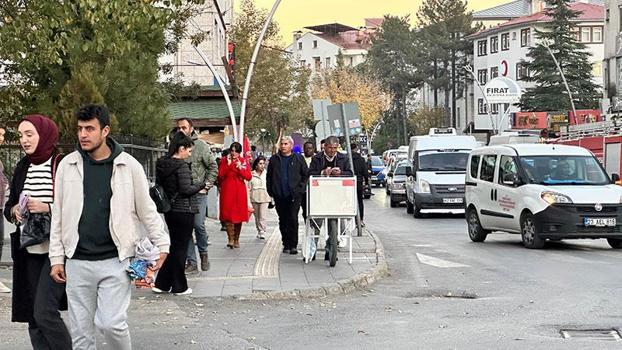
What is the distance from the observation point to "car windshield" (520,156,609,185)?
19656 millimetres

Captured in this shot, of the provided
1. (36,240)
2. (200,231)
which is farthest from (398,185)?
(36,240)

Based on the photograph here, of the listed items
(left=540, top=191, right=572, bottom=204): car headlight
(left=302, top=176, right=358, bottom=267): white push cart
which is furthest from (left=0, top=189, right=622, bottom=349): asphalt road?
(left=540, top=191, right=572, bottom=204): car headlight

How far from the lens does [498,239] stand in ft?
73.3

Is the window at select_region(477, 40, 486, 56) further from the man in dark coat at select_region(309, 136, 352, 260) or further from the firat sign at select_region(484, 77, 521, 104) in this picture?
the man in dark coat at select_region(309, 136, 352, 260)

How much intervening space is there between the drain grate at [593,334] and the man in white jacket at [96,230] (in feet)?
15.3

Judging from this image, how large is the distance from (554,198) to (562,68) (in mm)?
62090

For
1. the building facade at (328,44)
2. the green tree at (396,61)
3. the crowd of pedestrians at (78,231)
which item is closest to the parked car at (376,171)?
the green tree at (396,61)

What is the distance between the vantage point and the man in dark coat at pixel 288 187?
16.8m

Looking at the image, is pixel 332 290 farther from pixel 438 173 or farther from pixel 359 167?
pixel 438 173

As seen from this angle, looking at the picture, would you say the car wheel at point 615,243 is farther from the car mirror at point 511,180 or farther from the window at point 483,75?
the window at point 483,75

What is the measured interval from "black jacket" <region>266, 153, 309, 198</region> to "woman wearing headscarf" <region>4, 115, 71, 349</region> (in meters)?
9.22

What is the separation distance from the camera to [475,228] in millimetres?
21484

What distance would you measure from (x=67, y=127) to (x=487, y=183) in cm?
801

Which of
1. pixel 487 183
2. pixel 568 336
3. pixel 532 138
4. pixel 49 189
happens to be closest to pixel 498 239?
pixel 487 183
